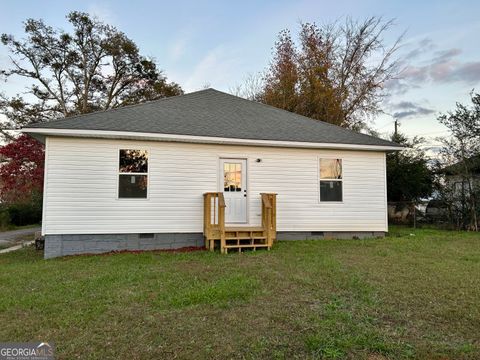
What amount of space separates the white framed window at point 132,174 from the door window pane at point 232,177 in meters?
2.04

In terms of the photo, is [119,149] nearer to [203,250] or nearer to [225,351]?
[203,250]

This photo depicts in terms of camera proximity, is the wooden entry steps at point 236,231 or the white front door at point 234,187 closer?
the wooden entry steps at point 236,231

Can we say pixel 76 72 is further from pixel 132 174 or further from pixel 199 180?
pixel 199 180

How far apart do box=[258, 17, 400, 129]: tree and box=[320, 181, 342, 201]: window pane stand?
996 centimetres

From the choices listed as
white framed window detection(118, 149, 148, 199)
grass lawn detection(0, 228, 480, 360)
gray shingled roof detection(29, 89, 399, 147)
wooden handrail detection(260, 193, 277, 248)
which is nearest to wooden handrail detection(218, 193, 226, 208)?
wooden handrail detection(260, 193, 277, 248)

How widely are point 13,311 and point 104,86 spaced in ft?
66.1

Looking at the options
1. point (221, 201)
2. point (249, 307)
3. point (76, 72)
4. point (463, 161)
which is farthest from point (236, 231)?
point (76, 72)

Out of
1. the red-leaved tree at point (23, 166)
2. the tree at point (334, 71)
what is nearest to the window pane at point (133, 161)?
the red-leaved tree at point (23, 166)

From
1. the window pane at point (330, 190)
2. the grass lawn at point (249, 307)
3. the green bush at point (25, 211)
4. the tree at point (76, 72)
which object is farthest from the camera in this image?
the tree at point (76, 72)

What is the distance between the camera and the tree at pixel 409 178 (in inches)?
575

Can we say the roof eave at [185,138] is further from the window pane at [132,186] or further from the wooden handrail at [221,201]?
the wooden handrail at [221,201]

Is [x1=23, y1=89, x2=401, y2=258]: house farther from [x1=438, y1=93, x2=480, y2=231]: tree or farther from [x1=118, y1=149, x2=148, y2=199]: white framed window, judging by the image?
[x1=438, y1=93, x2=480, y2=231]: tree

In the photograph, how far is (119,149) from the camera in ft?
26.4

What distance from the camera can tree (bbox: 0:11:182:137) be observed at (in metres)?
19.2
